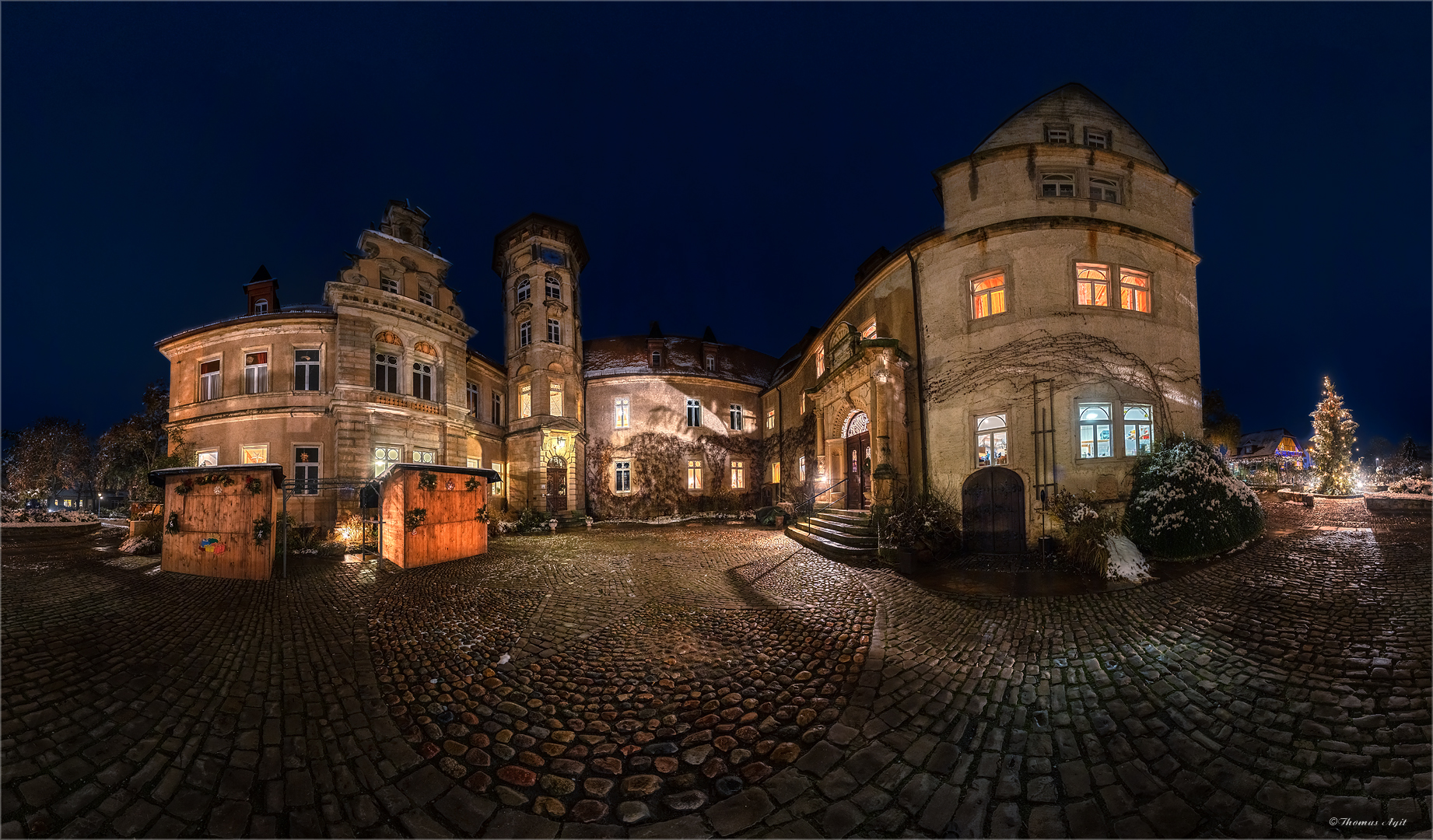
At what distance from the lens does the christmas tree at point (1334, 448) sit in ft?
80.2

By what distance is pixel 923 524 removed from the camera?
11008 millimetres

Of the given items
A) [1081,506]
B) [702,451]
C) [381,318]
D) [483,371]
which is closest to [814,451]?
[702,451]

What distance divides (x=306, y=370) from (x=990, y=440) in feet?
77.1

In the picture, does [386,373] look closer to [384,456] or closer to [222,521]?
[384,456]

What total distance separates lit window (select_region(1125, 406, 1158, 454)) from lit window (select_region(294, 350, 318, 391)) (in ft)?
86.0

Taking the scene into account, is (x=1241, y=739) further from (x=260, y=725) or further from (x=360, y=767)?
(x=260, y=725)

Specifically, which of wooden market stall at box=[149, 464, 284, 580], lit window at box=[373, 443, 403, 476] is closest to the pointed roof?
wooden market stall at box=[149, 464, 284, 580]

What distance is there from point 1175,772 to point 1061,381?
1066 cm

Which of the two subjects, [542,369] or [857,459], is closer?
[857,459]

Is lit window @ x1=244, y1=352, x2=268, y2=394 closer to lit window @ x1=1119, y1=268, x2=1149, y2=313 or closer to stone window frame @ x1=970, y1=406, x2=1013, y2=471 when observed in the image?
stone window frame @ x1=970, y1=406, x2=1013, y2=471

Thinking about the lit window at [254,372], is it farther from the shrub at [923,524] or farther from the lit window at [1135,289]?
the lit window at [1135,289]

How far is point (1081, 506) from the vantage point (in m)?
10.3

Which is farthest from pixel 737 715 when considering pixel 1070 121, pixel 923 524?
pixel 1070 121

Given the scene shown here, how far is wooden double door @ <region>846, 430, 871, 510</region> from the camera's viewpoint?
16.0 m
